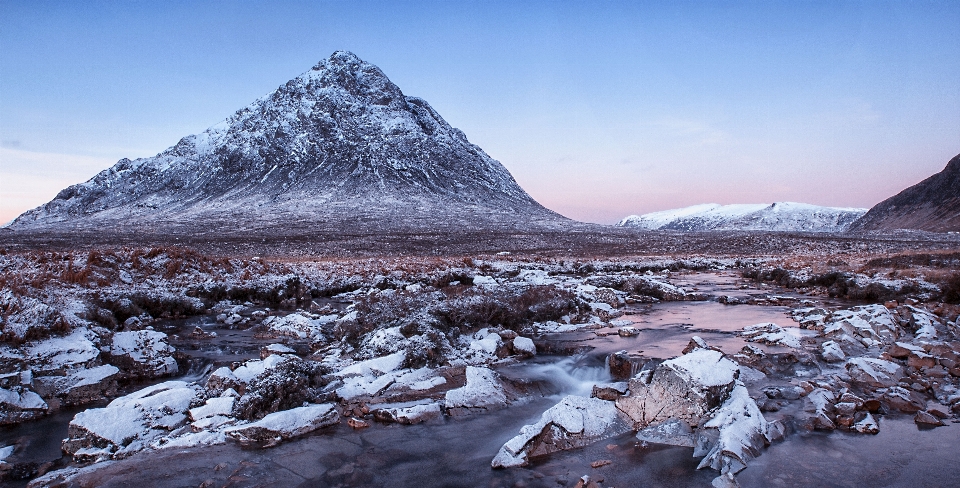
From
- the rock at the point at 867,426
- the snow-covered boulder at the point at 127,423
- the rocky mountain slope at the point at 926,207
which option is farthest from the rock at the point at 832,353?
the rocky mountain slope at the point at 926,207

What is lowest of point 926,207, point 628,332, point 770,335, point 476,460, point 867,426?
point 476,460

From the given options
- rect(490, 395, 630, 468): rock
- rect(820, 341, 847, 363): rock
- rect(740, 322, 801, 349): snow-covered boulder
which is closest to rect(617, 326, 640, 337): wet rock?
rect(740, 322, 801, 349): snow-covered boulder

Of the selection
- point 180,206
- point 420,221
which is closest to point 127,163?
point 180,206

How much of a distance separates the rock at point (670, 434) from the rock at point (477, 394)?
2.34m

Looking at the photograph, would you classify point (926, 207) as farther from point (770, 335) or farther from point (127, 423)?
point (127, 423)

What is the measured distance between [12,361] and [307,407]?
550 centimetres

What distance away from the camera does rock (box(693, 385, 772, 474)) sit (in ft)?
19.9

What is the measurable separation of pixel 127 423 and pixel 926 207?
5136 inches

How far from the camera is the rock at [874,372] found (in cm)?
825

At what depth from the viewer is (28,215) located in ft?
400

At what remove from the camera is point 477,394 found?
327 inches

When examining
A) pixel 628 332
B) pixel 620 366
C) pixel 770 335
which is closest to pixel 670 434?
pixel 620 366

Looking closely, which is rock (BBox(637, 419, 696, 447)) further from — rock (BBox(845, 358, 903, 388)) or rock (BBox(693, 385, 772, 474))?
rock (BBox(845, 358, 903, 388))

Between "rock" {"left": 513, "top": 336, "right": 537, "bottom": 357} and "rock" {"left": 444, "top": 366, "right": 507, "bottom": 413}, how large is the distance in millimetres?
2363
